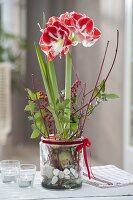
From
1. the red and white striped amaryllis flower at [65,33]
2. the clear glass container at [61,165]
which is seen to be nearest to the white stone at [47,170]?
the clear glass container at [61,165]

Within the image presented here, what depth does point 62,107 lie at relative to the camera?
1.78 metres

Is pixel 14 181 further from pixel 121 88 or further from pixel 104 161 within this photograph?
pixel 104 161

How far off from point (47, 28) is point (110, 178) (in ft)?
2.20

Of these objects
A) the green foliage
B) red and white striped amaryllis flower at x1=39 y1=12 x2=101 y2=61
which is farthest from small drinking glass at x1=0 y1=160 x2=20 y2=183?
the green foliage

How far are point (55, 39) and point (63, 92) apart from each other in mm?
241

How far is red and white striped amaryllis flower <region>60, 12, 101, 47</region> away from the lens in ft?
5.75

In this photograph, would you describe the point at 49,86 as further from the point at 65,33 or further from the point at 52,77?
the point at 65,33

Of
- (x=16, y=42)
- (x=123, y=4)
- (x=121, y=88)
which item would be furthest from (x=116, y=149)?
(x=16, y=42)

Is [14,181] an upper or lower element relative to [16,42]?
lower

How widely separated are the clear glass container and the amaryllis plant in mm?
56

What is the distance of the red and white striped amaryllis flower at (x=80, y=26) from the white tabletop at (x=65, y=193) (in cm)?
54

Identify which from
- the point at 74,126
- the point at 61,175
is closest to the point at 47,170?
the point at 61,175

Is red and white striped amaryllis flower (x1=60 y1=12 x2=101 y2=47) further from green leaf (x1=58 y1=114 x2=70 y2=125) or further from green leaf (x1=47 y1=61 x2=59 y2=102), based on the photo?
green leaf (x1=58 y1=114 x2=70 y2=125)

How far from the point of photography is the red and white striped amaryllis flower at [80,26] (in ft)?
5.75
